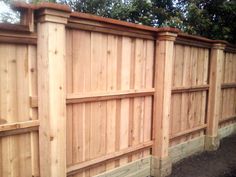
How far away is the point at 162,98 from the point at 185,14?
4619mm

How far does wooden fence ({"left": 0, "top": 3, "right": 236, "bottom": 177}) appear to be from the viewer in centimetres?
233

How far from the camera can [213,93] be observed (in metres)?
5.16

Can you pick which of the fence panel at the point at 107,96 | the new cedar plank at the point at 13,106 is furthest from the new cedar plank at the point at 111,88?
the new cedar plank at the point at 13,106

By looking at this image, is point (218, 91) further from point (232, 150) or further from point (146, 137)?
point (146, 137)

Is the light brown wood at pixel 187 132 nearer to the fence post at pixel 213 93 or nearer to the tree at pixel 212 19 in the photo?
the fence post at pixel 213 93

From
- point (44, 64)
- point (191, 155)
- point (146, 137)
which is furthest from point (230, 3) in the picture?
point (44, 64)

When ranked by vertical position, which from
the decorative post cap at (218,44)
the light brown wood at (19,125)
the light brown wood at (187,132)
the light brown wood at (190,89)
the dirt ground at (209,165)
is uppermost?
the decorative post cap at (218,44)

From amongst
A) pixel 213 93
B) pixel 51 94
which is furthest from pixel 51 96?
pixel 213 93

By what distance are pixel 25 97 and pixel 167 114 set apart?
2163mm

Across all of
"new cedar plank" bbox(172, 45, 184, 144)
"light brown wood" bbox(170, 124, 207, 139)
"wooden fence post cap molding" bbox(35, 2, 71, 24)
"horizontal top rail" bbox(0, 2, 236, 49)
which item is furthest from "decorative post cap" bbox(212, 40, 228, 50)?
"wooden fence post cap molding" bbox(35, 2, 71, 24)

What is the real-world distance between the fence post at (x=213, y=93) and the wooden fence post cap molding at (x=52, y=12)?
3480 millimetres

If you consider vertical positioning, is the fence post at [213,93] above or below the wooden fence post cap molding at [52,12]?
below

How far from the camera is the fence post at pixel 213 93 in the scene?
5.09 meters

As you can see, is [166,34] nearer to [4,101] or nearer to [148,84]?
[148,84]
